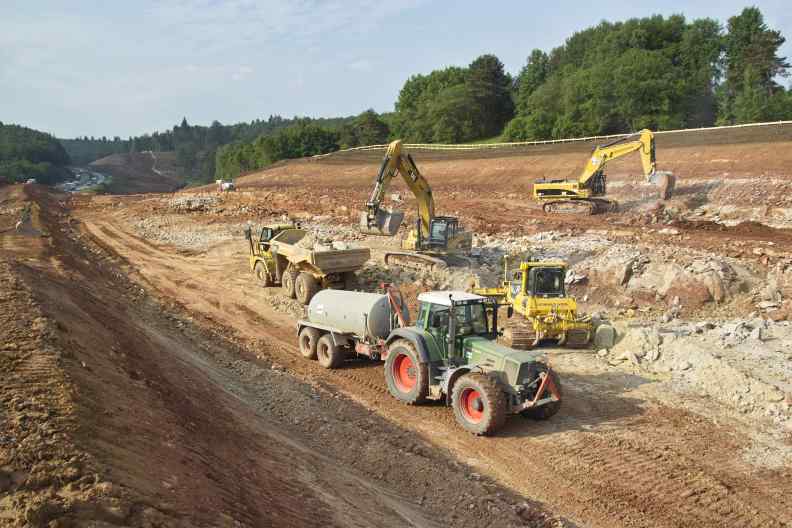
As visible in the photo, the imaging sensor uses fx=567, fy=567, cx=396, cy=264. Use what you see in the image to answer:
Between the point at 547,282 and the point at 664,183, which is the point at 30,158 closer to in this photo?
the point at 664,183

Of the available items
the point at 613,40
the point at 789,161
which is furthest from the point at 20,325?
the point at 613,40

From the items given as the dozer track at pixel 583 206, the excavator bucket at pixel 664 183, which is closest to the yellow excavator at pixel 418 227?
the dozer track at pixel 583 206

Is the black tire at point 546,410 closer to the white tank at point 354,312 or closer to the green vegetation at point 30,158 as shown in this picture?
the white tank at point 354,312

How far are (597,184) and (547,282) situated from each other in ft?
58.3

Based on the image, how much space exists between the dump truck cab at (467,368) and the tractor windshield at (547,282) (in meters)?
3.09

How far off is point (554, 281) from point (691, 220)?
15804mm

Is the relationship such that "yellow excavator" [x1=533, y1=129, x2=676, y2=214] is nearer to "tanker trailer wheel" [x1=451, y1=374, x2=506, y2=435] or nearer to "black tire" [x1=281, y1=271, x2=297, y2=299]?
"black tire" [x1=281, y1=271, x2=297, y2=299]

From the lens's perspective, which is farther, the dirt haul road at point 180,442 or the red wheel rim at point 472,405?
the red wheel rim at point 472,405

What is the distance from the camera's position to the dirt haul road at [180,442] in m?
4.50

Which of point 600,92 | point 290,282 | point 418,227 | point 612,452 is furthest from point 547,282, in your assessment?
point 600,92

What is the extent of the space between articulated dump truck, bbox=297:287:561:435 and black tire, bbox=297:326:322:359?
2.13 feet

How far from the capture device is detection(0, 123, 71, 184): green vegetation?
4348 inches

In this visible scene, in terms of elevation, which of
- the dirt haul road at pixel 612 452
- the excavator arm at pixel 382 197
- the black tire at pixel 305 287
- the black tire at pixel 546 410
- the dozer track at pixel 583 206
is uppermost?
the excavator arm at pixel 382 197

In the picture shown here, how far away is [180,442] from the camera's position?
5.98 meters
